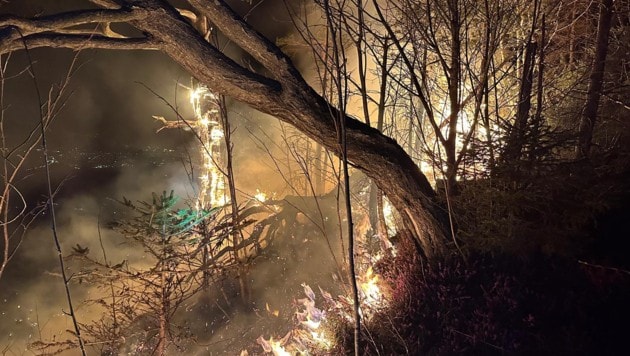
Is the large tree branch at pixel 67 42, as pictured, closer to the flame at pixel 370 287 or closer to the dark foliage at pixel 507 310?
the dark foliage at pixel 507 310

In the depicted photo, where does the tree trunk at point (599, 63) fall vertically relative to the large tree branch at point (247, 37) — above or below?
above

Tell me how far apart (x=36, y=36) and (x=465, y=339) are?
5151 mm

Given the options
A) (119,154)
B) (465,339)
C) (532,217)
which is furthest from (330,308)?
(119,154)

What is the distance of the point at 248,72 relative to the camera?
14.8 ft

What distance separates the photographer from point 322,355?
5.46 m

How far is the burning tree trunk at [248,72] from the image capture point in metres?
4.02

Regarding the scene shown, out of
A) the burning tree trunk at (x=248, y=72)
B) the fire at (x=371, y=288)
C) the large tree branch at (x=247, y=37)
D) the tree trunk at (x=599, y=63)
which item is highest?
the tree trunk at (x=599, y=63)

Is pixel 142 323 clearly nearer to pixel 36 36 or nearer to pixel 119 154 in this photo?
pixel 36 36

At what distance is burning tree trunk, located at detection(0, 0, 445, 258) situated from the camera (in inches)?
158

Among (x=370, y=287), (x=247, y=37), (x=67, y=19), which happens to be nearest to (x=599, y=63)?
(x=370, y=287)

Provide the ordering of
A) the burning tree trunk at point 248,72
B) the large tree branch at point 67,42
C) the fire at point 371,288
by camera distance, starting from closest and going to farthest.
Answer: the large tree branch at point 67,42 < the burning tree trunk at point 248,72 < the fire at point 371,288

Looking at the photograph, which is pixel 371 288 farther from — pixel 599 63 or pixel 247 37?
pixel 599 63

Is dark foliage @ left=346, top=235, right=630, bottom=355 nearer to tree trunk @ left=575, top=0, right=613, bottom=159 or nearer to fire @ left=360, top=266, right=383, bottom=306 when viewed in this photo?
fire @ left=360, top=266, right=383, bottom=306

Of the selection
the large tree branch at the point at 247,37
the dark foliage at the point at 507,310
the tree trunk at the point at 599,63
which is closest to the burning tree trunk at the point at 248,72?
the large tree branch at the point at 247,37
